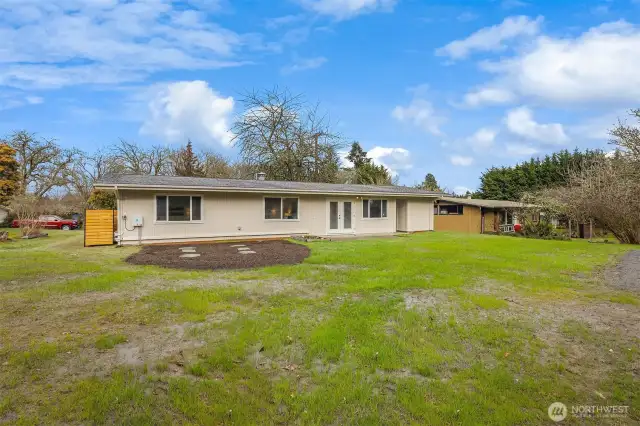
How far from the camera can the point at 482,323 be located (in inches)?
→ 184

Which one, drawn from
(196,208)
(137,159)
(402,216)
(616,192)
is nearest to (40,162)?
(137,159)

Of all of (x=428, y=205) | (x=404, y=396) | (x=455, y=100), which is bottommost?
(x=404, y=396)

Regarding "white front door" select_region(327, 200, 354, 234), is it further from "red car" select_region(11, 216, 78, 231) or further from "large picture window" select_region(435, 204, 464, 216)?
"red car" select_region(11, 216, 78, 231)

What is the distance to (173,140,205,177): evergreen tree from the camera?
31377mm

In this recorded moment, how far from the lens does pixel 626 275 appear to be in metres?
8.15

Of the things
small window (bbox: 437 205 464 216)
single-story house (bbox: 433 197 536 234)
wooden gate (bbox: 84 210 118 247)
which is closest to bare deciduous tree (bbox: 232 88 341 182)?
small window (bbox: 437 205 464 216)

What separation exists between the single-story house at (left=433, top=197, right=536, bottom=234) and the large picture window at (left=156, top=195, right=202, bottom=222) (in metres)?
17.3

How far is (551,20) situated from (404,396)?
14394 millimetres

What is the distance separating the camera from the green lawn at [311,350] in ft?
9.11

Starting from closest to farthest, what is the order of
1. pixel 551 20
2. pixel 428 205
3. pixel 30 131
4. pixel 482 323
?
1. pixel 482 323
2. pixel 551 20
3. pixel 428 205
4. pixel 30 131

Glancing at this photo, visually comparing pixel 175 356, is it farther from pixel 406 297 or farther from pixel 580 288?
pixel 580 288

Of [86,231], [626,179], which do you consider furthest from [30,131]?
[626,179]

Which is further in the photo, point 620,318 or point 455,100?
point 455,100

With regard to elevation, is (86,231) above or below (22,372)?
above
